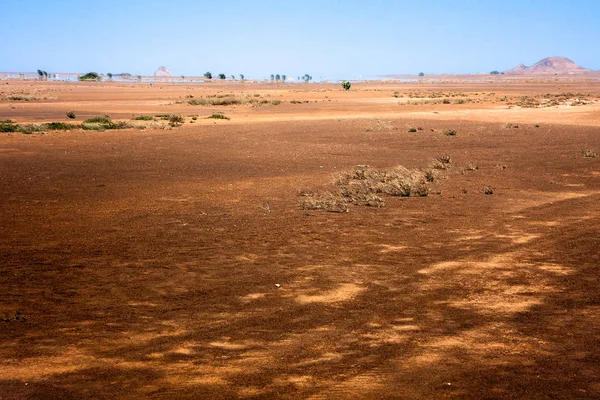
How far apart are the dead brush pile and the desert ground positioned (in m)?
0.16

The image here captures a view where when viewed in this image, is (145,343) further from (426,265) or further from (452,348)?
(426,265)

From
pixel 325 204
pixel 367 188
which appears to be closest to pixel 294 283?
pixel 325 204

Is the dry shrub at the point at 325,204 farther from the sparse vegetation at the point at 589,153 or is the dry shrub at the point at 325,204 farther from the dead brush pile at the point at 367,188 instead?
the sparse vegetation at the point at 589,153

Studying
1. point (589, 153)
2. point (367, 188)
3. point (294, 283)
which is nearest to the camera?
point (294, 283)

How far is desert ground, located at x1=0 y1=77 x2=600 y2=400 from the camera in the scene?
23.4ft

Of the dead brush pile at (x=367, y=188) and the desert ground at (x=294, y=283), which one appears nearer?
the desert ground at (x=294, y=283)

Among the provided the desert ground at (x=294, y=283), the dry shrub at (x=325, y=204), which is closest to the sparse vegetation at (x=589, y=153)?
the desert ground at (x=294, y=283)

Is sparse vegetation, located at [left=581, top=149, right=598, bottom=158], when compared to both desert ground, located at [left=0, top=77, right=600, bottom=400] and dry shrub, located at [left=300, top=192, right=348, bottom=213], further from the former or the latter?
dry shrub, located at [left=300, top=192, right=348, bottom=213]

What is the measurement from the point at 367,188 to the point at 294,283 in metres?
8.62

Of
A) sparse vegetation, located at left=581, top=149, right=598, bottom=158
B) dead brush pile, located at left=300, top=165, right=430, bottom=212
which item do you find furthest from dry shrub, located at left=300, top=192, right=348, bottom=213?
sparse vegetation, located at left=581, top=149, right=598, bottom=158

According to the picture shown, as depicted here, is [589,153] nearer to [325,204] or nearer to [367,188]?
[367,188]

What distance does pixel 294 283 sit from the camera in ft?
34.8

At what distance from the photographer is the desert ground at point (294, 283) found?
714 cm

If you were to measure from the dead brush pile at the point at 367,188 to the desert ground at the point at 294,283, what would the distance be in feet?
0.52
